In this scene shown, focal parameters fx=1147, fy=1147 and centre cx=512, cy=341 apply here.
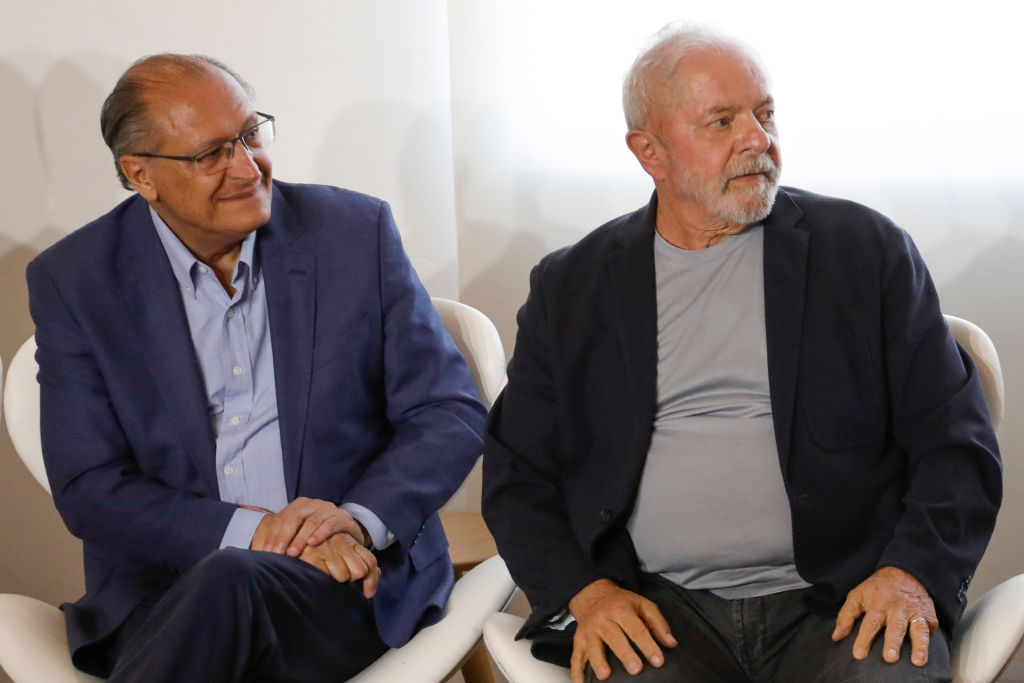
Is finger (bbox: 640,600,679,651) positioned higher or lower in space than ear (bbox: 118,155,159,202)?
lower

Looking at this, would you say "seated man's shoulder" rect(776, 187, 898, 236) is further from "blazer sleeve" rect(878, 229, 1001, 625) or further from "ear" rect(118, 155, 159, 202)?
"ear" rect(118, 155, 159, 202)

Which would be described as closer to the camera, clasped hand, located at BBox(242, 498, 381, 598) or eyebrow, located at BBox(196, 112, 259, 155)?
clasped hand, located at BBox(242, 498, 381, 598)

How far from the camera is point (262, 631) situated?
191 cm

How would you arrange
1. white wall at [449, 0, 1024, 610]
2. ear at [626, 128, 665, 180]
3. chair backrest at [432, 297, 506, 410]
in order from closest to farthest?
ear at [626, 128, 665, 180], chair backrest at [432, 297, 506, 410], white wall at [449, 0, 1024, 610]

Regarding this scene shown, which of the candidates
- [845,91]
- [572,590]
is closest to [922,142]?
[845,91]

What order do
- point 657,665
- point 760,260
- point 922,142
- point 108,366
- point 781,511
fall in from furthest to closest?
point 922,142 → point 108,366 → point 760,260 → point 781,511 → point 657,665

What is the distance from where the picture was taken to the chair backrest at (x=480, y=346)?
8.14 feet

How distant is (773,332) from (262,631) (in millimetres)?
Result: 991

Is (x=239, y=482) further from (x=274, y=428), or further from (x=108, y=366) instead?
(x=108, y=366)

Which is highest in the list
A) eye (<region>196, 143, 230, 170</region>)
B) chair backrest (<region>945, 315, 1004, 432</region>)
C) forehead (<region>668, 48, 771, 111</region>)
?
forehead (<region>668, 48, 771, 111</region>)

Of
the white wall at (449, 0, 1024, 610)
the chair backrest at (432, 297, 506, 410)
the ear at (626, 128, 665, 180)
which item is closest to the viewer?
the ear at (626, 128, 665, 180)

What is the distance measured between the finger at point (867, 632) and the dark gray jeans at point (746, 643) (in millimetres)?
10

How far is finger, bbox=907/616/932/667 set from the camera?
5.28 feet

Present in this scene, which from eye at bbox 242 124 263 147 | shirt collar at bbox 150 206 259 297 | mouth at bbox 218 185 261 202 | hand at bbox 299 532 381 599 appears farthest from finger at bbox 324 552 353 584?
eye at bbox 242 124 263 147
